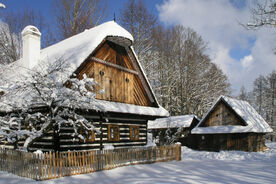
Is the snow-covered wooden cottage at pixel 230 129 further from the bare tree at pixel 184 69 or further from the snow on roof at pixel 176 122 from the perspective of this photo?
the bare tree at pixel 184 69

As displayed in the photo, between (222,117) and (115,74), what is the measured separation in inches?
563

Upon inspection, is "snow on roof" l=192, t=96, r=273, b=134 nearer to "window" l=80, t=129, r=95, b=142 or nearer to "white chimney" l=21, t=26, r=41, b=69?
"window" l=80, t=129, r=95, b=142

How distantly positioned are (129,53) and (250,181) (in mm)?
10810

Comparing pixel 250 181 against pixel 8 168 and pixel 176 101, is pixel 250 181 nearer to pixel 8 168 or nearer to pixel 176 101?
pixel 8 168

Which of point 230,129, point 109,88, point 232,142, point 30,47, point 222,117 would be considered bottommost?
point 232,142

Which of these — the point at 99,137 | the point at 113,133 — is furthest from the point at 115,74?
the point at 99,137

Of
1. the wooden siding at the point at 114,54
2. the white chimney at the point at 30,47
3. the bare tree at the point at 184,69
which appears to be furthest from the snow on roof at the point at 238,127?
the white chimney at the point at 30,47

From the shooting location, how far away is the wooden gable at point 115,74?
1461cm

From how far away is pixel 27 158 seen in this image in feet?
31.6

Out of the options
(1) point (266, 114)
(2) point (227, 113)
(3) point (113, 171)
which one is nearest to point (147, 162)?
(3) point (113, 171)

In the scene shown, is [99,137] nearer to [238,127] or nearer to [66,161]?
[66,161]

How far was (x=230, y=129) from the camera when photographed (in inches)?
942

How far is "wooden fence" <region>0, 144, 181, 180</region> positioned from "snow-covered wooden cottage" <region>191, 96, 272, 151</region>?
12.6m

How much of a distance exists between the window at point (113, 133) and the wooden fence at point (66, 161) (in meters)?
2.18
